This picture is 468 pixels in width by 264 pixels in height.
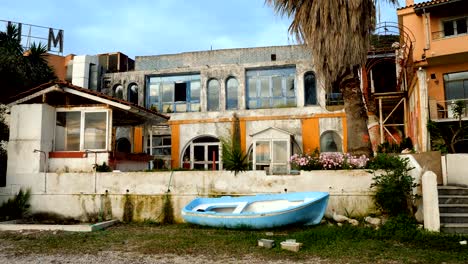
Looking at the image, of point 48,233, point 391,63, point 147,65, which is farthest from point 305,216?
point 147,65

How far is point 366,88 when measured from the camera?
845 inches

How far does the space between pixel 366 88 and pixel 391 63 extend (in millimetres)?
2474

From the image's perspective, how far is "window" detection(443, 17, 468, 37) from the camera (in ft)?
57.8

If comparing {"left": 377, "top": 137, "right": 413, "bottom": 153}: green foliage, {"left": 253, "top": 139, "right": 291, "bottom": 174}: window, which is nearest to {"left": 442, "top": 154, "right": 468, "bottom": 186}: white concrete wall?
{"left": 377, "top": 137, "right": 413, "bottom": 153}: green foliage

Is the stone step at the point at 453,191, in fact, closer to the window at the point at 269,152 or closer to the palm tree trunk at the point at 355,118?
the palm tree trunk at the point at 355,118

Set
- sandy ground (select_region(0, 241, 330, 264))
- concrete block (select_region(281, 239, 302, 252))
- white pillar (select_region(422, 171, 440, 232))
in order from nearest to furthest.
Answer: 1. sandy ground (select_region(0, 241, 330, 264))
2. concrete block (select_region(281, 239, 302, 252))
3. white pillar (select_region(422, 171, 440, 232))

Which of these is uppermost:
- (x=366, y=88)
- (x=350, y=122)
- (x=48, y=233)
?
(x=366, y=88)

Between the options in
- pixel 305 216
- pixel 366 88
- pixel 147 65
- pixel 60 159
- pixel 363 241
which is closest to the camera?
pixel 363 241

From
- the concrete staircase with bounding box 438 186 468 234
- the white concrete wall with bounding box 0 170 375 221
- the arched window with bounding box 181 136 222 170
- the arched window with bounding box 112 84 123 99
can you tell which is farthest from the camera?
the arched window with bounding box 112 84 123 99

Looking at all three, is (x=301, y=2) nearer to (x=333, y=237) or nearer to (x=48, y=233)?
(x=333, y=237)

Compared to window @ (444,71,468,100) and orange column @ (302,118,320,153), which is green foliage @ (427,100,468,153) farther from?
orange column @ (302,118,320,153)

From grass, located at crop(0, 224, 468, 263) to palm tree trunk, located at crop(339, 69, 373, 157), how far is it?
11.3ft

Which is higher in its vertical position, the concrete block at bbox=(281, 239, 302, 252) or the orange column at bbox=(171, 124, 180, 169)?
the orange column at bbox=(171, 124, 180, 169)

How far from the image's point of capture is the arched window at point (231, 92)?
952 inches
